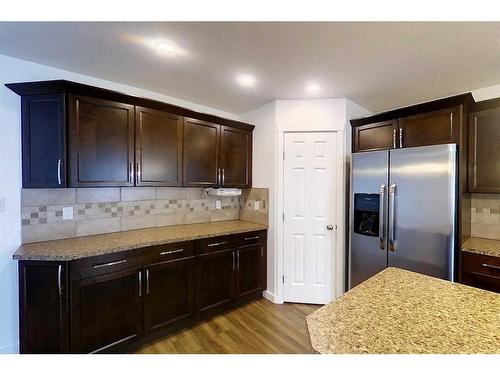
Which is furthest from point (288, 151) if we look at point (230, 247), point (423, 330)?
point (423, 330)

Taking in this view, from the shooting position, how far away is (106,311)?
1798 mm

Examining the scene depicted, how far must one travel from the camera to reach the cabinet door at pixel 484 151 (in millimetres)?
2088

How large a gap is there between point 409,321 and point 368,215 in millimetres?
1657

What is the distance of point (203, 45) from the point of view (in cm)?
165

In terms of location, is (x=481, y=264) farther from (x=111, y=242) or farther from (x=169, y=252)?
(x=111, y=242)

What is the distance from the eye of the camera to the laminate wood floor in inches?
78.3

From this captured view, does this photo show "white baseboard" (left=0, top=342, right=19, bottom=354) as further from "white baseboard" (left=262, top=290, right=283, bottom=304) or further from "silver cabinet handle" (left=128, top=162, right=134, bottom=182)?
"white baseboard" (left=262, top=290, right=283, bottom=304)

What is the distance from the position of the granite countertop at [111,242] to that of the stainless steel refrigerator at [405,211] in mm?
1209

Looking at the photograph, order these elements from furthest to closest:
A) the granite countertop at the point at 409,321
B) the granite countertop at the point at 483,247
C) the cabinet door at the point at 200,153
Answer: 1. the cabinet door at the point at 200,153
2. the granite countertop at the point at 483,247
3. the granite countertop at the point at 409,321

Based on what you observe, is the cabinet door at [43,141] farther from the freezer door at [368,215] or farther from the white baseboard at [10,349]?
the freezer door at [368,215]

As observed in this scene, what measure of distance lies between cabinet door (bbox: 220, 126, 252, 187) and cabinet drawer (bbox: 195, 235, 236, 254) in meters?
0.67

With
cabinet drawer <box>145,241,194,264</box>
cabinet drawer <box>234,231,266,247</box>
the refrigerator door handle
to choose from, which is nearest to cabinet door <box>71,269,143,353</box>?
cabinet drawer <box>145,241,194,264</box>

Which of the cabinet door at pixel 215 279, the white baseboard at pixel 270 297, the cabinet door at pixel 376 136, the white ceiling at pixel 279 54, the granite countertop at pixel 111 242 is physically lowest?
the white baseboard at pixel 270 297

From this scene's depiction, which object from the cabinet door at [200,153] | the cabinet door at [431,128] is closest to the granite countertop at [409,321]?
the cabinet door at [431,128]
